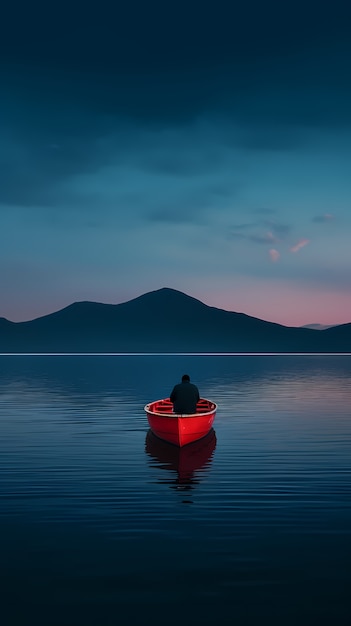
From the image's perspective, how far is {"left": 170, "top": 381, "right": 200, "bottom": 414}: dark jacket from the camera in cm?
3098

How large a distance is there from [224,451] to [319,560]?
1582cm

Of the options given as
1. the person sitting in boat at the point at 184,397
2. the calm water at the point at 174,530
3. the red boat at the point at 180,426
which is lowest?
the calm water at the point at 174,530

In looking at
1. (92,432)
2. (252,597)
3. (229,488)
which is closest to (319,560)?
(252,597)

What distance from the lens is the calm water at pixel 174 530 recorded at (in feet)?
39.5

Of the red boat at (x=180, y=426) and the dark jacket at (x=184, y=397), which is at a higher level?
the dark jacket at (x=184, y=397)

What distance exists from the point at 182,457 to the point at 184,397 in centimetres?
287

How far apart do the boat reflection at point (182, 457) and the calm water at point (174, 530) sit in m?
0.08

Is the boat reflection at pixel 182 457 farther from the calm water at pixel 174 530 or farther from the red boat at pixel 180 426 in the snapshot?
the red boat at pixel 180 426

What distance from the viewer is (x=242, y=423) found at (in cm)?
4219

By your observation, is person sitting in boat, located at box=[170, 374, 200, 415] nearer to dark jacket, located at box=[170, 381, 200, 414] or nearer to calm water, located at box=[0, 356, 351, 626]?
dark jacket, located at box=[170, 381, 200, 414]

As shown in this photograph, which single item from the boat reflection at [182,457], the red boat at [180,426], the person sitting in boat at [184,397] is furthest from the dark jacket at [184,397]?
the boat reflection at [182,457]

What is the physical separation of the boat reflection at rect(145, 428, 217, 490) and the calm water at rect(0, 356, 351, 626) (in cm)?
8

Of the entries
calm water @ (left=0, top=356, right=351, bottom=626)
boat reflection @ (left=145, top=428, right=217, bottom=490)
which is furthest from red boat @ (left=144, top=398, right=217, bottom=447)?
calm water @ (left=0, top=356, right=351, bottom=626)

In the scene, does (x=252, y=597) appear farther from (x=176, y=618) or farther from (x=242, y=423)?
(x=242, y=423)
